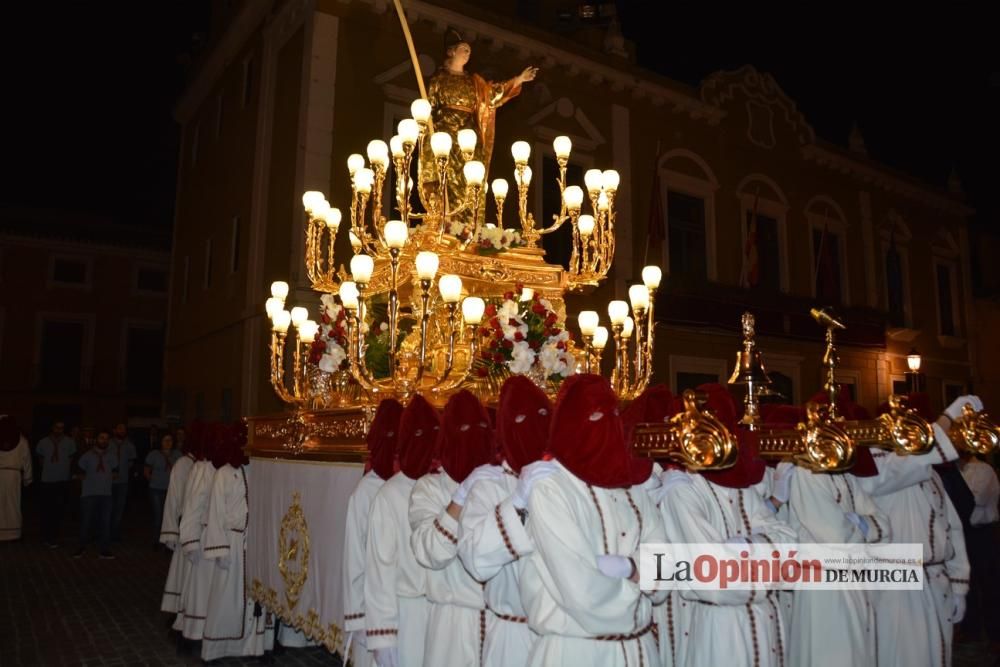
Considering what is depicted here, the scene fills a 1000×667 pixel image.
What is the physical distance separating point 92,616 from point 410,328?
15.9 ft

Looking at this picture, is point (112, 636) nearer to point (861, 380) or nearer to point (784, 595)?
point (784, 595)

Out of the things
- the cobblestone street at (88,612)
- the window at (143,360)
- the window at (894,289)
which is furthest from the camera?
the window at (143,360)

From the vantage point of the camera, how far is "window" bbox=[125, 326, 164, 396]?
28.0 m

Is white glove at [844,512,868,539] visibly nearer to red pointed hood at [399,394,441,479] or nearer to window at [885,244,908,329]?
red pointed hood at [399,394,441,479]

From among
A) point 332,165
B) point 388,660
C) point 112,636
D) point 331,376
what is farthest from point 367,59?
point 388,660

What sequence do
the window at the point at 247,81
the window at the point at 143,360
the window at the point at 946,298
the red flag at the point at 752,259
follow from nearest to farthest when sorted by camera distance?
1. the window at the point at 247,81
2. the red flag at the point at 752,259
3. the window at the point at 946,298
4. the window at the point at 143,360

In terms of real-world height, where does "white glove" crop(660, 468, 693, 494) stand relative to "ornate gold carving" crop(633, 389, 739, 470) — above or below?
below

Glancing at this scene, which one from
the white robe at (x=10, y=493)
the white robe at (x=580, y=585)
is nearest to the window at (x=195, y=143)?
the white robe at (x=10, y=493)

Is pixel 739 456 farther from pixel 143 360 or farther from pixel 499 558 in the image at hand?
pixel 143 360

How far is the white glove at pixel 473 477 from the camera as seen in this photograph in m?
3.82

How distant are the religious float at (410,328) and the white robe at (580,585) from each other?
1.44 metres

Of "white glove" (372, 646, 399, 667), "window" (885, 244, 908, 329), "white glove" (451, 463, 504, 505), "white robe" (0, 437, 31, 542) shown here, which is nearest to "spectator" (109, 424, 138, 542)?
"white robe" (0, 437, 31, 542)

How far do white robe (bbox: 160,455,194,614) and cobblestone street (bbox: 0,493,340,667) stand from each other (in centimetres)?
31

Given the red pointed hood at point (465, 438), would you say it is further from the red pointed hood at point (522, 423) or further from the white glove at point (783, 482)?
the white glove at point (783, 482)
